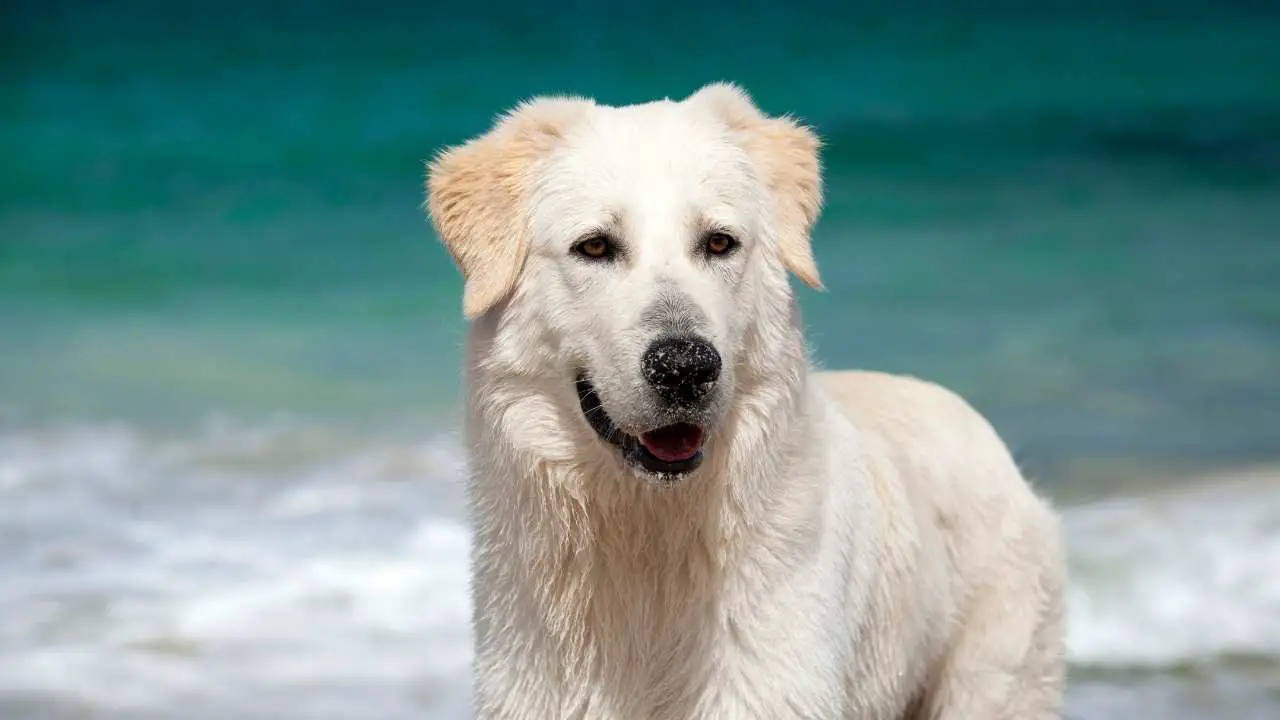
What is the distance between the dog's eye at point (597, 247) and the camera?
15.2ft

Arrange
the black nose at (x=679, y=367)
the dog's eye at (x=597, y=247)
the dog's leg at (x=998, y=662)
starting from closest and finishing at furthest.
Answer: the black nose at (x=679, y=367) → the dog's eye at (x=597, y=247) → the dog's leg at (x=998, y=662)

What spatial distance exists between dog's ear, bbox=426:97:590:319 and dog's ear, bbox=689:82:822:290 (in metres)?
0.41

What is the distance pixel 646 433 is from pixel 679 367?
0.84ft

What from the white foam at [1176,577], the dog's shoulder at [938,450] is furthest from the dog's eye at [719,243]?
the white foam at [1176,577]

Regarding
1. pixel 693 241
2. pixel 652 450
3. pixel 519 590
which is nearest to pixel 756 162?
pixel 693 241

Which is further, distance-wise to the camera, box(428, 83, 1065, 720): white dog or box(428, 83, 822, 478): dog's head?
box(428, 83, 1065, 720): white dog

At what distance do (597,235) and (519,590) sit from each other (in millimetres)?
1014

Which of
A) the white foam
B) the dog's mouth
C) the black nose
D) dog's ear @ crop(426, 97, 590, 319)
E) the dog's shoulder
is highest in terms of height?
the white foam

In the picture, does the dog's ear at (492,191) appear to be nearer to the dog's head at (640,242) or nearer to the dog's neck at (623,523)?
the dog's head at (640,242)

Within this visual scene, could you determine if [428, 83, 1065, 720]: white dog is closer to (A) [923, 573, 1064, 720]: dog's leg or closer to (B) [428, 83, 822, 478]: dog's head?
(B) [428, 83, 822, 478]: dog's head

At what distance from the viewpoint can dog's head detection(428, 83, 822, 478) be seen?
14.5 feet

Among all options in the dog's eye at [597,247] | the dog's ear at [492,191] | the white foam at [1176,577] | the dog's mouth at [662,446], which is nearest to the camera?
the dog's mouth at [662,446]

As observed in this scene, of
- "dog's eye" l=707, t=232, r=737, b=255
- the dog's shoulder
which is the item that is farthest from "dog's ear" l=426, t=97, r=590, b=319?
the dog's shoulder

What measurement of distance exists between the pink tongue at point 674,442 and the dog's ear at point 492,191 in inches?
23.7
